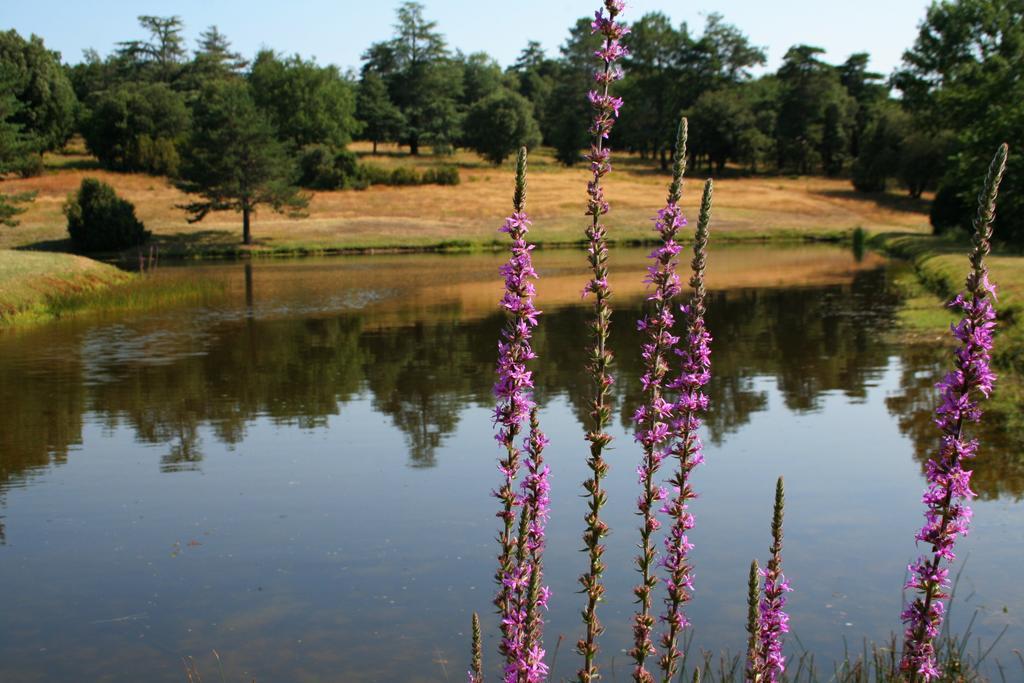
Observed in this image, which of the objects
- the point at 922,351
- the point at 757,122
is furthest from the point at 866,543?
the point at 757,122

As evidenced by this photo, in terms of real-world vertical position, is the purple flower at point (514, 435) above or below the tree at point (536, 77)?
below

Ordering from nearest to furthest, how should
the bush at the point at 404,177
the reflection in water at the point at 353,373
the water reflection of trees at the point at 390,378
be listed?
the water reflection of trees at the point at 390,378
the reflection in water at the point at 353,373
the bush at the point at 404,177

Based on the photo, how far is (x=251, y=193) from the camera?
73312 mm

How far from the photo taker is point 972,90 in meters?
61.6

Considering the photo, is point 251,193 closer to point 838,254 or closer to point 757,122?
point 838,254

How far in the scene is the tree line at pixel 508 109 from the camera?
→ 72.9m

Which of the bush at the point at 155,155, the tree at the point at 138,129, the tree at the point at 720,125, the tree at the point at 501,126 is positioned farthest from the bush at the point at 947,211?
the bush at the point at 155,155

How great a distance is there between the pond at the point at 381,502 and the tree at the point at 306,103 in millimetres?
79385

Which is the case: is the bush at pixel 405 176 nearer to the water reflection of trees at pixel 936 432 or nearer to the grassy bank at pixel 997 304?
the grassy bank at pixel 997 304

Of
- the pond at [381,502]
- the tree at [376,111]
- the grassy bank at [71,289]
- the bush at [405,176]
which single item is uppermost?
the tree at [376,111]

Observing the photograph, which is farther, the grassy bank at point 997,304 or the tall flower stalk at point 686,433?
the grassy bank at point 997,304

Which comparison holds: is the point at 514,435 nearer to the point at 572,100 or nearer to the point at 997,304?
the point at 997,304

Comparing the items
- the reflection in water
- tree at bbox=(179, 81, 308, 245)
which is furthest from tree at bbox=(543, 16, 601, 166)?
the reflection in water

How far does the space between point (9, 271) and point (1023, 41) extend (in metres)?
62.3
